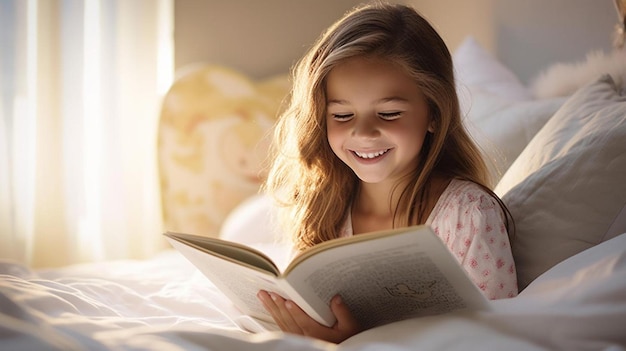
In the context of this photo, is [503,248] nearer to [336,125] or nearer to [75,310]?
[336,125]

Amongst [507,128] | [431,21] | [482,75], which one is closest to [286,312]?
[507,128]

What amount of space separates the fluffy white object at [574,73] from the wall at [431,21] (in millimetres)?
66

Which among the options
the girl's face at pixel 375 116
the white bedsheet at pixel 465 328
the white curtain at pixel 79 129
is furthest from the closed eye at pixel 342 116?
the white curtain at pixel 79 129

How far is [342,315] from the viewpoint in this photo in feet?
3.17

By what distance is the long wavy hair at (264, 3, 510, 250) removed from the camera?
124 centimetres

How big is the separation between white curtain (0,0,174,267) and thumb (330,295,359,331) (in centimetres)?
146

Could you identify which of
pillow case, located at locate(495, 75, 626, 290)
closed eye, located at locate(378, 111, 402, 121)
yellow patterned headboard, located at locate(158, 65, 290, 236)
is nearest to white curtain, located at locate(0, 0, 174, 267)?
yellow patterned headboard, located at locate(158, 65, 290, 236)

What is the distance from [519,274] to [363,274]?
35cm

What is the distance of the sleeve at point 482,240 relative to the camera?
3.53ft

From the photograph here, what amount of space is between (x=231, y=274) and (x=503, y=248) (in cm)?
41

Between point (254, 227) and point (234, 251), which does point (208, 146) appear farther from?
point (234, 251)

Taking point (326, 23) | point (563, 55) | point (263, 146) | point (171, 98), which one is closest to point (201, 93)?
point (171, 98)

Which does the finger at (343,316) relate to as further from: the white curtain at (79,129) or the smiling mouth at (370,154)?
the white curtain at (79,129)

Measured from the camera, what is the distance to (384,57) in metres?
1.23
